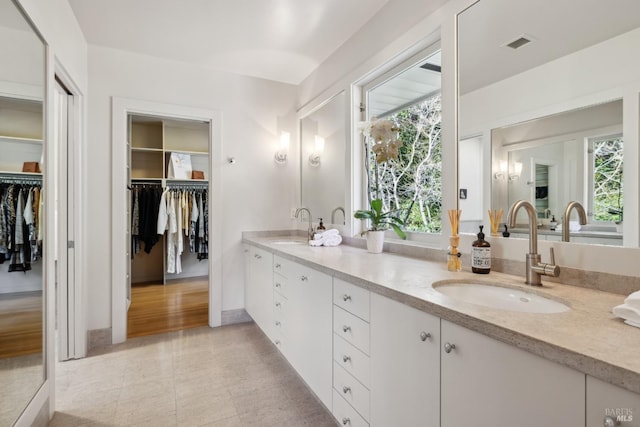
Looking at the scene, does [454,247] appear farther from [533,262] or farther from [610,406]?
[610,406]

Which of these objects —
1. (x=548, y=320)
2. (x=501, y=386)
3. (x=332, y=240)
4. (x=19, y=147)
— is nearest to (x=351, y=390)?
(x=501, y=386)

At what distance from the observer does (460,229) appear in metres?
1.69

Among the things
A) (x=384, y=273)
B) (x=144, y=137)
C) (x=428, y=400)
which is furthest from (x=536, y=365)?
(x=144, y=137)

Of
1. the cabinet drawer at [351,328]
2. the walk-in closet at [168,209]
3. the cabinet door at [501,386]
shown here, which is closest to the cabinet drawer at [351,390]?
the cabinet drawer at [351,328]

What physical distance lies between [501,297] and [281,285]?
1.42 metres

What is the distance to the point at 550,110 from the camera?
4.17 ft

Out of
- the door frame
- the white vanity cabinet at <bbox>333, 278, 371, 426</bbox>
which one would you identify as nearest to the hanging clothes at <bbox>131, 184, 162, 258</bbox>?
the door frame

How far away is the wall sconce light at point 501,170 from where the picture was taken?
1477 mm

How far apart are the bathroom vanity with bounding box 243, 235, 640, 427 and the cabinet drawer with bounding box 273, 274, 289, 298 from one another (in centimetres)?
19

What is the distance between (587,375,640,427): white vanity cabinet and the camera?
1.85 feet

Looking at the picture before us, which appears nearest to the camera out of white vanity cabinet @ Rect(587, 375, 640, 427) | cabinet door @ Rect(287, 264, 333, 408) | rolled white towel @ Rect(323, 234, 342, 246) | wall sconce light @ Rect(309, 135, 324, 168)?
white vanity cabinet @ Rect(587, 375, 640, 427)

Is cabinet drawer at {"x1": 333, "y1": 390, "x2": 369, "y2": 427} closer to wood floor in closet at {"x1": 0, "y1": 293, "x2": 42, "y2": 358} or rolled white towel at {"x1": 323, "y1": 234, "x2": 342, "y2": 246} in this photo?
rolled white towel at {"x1": 323, "y1": 234, "x2": 342, "y2": 246}

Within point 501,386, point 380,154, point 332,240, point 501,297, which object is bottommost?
point 501,386

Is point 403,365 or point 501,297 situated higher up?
point 501,297
